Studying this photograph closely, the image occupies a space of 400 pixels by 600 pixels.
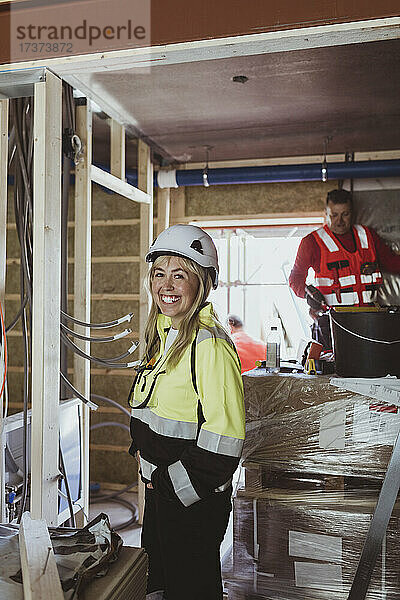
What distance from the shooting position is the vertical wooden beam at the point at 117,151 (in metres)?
3.62

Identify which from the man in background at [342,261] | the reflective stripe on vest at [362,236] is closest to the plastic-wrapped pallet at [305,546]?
the man in background at [342,261]

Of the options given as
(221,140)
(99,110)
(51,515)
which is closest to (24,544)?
(51,515)

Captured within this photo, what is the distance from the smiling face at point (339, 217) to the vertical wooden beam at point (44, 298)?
7.69 ft

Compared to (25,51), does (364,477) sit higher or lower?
lower

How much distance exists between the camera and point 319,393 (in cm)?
248

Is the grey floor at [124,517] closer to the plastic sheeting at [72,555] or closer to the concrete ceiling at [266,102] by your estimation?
the plastic sheeting at [72,555]

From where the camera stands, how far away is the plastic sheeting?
940 millimetres

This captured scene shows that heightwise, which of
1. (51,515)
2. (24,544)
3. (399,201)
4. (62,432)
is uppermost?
(399,201)

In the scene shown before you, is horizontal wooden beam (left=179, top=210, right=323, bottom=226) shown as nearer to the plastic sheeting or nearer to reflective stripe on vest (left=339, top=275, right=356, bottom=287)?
reflective stripe on vest (left=339, top=275, right=356, bottom=287)

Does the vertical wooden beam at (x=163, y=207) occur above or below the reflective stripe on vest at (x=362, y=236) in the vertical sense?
above

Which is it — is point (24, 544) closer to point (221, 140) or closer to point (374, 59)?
point (374, 59)

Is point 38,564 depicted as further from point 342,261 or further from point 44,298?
point 342,261

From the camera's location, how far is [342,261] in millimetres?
4160

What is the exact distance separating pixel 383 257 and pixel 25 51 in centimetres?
285
